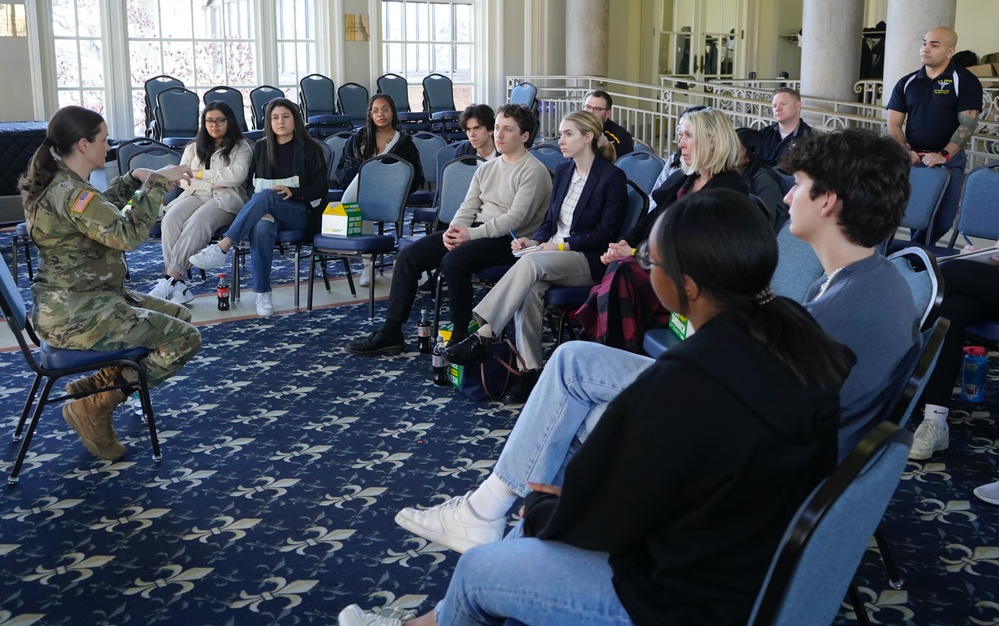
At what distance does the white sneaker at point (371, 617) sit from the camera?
223cm

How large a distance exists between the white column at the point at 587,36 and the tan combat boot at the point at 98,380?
1110 cm

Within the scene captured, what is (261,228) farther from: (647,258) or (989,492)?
(647,258)

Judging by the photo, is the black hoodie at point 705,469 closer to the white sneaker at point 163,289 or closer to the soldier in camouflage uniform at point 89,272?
the soldier in camouflage uniform at point 89,272

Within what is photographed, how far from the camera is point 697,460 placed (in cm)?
148

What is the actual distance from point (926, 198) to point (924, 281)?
98.2 inches

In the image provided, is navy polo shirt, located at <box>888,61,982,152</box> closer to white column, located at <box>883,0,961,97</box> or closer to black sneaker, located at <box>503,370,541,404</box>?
white column, located at <box>883,0,961,97</box>

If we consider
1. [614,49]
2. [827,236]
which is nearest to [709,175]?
[827,236]

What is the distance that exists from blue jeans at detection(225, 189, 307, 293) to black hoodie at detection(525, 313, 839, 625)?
4496 millimetres

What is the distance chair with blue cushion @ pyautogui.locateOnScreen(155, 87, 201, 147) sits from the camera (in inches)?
437

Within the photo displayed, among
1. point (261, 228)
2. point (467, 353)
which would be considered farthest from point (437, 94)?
point (467, 353)

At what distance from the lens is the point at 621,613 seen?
1609 millimetres

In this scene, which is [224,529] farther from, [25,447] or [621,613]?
[621,613]

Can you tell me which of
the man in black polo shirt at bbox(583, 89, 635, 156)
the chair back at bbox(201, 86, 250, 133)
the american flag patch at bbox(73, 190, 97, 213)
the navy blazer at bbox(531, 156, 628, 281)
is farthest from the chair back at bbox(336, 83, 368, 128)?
the american flag patch at bbox(73, 190, 97, 213)

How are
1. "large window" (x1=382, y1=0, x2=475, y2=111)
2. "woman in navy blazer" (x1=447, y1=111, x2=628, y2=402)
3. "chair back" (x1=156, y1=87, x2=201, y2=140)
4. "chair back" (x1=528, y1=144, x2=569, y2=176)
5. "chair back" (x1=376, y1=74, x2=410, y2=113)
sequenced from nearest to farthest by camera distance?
"woman in navy blazer" (x1=447, y1=111, x2=628, y2=402)
"chair back" (x1=528, y1=144, x2=569, y2=176)
"chair back" (x1=156, y1=87, x2=201, y2=140)
"chair back" (x1=376, y1=74, x2=410, y2=113)
"large window" (x1=382, y1=0, x2=475, y2=111)
